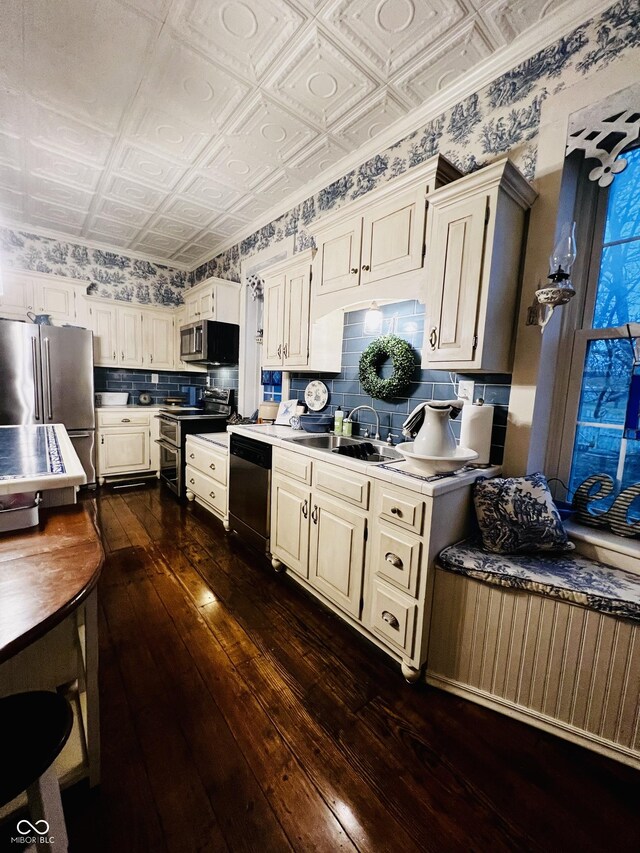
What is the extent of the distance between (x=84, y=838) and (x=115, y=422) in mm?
3742

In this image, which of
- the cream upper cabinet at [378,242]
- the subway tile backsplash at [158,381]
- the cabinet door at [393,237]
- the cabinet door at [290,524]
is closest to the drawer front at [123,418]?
the subway tile backsplash at [158,381]

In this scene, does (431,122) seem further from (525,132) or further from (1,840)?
(1,840)

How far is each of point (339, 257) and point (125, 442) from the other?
3.37 m

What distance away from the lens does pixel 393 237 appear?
1.92 metres

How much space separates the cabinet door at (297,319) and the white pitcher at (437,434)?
1.31 metres

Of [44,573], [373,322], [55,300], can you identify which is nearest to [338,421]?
[373,322]

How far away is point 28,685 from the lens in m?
1.03

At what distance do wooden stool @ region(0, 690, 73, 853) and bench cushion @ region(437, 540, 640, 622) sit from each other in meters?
1.32

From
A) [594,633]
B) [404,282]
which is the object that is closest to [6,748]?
[594,633]

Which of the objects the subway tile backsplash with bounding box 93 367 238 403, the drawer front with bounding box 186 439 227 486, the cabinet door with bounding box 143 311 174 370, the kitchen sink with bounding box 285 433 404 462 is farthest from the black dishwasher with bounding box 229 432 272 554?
the cabinet door with bounding box 143 311 174 370

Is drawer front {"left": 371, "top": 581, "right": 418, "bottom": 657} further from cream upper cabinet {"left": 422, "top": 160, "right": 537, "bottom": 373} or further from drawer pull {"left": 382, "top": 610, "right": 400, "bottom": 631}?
cream upper cabinet {"left": 422, "top": 160, "right": 537, "bottom": 373}

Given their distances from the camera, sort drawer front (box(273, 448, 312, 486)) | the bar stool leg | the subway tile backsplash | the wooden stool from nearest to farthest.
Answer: the wooden stool < the bar stool leg < drawer front (box(273, 448, 312, 486)) < the subway tile backsplash

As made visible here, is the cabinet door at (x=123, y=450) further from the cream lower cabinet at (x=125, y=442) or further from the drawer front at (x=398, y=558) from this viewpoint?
the drawer front at (x=398, y=558)

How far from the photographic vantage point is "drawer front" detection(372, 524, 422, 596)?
1.52m
